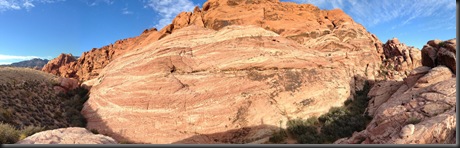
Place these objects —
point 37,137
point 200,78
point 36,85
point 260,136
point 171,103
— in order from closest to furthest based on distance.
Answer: point 37,137 < point 260,136 < point 171,103 < point 200,78 < point 36,85

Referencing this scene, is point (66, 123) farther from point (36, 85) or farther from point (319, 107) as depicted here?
point (319, 107)

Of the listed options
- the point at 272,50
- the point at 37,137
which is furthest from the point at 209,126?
the point at 37,137

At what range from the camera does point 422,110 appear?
679 inches

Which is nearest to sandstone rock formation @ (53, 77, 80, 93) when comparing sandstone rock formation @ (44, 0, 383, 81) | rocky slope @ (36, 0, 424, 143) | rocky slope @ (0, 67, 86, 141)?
rocky slope @ (0, 67, 86, 141)

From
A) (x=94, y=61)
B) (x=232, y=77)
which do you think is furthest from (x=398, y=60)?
(x=94, y=61)

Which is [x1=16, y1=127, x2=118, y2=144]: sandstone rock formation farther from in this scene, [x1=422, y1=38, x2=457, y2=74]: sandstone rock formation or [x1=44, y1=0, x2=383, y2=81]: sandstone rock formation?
[x1=44, y1=0, x2=383, y2=81]: sandstone rock formation

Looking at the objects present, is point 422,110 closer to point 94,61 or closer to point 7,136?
point 7,136

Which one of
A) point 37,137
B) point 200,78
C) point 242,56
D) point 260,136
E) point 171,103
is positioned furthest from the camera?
point 242,56

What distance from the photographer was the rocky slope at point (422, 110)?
13.1 meters

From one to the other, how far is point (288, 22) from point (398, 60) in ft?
46.8

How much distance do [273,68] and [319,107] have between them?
592cm

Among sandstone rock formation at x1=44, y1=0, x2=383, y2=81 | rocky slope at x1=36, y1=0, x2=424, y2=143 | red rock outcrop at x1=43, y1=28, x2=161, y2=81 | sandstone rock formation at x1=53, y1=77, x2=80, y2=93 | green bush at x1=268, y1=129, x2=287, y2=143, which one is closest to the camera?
green bush at x1=268, y1=129, x2=287, y2=143

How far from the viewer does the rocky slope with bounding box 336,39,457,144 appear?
514 inches

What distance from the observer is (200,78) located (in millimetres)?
30328
